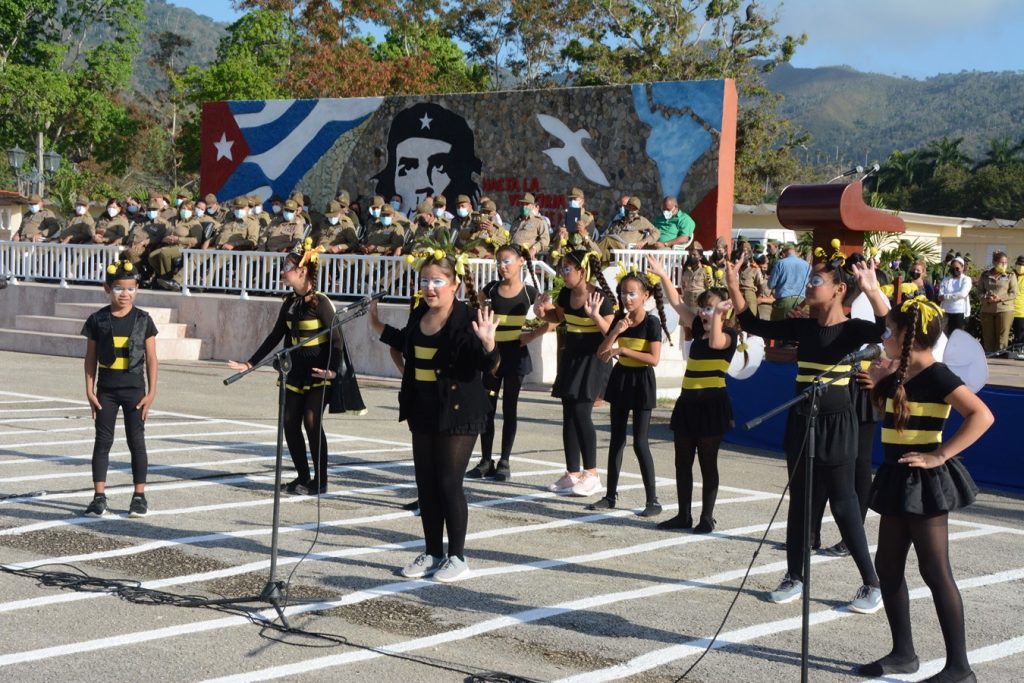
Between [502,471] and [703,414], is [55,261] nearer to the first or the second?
[502,471]

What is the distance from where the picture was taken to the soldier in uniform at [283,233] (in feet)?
77.6

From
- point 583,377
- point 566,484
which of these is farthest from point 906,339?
point 566,484

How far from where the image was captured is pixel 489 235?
62.8 ft

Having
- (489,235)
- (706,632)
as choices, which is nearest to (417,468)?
(706,632)

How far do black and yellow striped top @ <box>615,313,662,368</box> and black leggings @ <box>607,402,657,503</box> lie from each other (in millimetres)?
342

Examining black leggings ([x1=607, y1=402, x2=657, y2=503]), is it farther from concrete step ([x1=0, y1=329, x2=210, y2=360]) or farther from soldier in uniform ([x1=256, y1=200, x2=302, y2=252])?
soldier in uniform ([x1=256, y1=200, x2=302, y2=252])

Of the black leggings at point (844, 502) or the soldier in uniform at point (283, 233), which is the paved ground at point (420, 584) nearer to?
the black leggings at point (844, 502)

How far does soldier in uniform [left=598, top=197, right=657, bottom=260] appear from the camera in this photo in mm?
21203

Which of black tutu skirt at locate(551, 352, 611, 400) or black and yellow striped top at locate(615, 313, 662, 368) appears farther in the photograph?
black tutu skirt at locate(551, 352, 611, 400)

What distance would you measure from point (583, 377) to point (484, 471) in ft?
5.02

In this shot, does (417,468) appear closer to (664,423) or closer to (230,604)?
(230,604)

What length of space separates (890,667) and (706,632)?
101cm

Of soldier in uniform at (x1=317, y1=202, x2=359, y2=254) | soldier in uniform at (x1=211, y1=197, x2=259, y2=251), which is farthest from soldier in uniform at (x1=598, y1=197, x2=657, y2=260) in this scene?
soldier in uniform at (x1=211, y1=197, x2=259, y2=251)

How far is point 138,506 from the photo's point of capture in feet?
30.0
